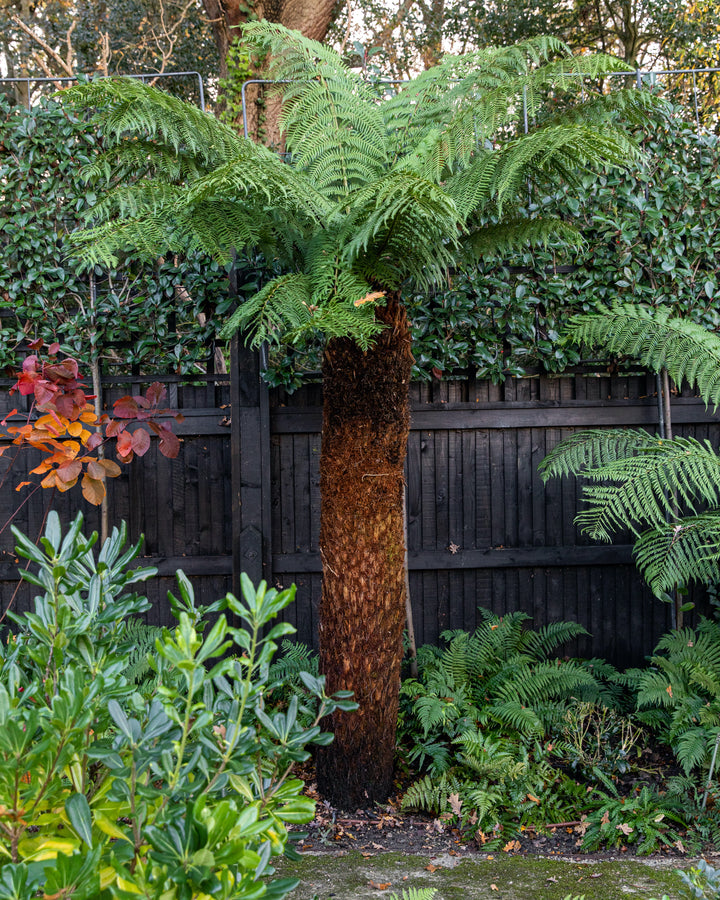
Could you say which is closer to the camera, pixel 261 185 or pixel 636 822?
pixel 261 185

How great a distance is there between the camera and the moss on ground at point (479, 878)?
91.0 inches

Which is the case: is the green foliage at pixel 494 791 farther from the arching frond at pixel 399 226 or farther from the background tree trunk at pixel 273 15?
the background tree trunk at pixel 273 15

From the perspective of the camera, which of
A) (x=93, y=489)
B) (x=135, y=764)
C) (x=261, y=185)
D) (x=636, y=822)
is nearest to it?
(x=135, y=764)

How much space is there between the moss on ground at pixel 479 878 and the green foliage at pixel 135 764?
4.77ft

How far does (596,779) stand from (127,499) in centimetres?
270

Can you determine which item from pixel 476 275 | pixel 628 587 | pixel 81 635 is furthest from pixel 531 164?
pixel 628 587

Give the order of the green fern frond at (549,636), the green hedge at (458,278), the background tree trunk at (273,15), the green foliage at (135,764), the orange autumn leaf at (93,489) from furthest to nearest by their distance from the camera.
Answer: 1. the background tree trunk at (273,15)
2. the green hedge at (458,278)
3. the green fern frond at (549,636)
4. the orange autumn leaf at (93,489)
5. the green foliage at (135,764)

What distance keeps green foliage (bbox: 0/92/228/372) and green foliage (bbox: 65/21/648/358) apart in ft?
3.07

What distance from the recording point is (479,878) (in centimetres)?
242

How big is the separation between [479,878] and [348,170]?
272 centimetres

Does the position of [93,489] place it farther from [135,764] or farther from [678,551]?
[678,551]

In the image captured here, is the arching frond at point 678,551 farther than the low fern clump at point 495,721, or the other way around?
the arching frond at point 678,551

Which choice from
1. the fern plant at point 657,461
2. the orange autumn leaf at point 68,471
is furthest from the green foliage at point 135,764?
the fern plant at point 657,461

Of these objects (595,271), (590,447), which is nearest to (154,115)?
(590,447)
